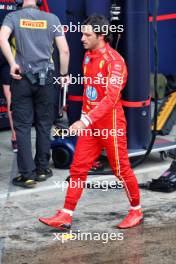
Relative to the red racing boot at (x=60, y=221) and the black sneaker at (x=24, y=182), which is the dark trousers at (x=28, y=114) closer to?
the black sneaker at (x=24, y=182)

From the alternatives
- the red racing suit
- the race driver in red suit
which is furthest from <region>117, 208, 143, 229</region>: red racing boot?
the red racing suit

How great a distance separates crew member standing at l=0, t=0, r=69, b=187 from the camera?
6273 mm

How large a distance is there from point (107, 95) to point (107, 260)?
1231 millimetres

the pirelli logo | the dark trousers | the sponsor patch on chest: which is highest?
the pirelli logo

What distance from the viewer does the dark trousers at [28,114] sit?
637 centimetres

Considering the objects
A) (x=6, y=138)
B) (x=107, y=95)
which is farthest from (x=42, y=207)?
(x=6, y=138)

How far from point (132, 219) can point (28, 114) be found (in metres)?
1.61

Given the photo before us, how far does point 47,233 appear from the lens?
17.2ft

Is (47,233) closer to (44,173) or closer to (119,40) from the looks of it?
(44,173)

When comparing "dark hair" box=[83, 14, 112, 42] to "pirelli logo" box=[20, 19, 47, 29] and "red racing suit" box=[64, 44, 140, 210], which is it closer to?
"red racing suit" box=[64, 44, 140, 210]

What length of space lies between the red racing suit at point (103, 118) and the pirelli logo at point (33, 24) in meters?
1.23

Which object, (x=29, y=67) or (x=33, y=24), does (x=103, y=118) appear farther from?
(x=33, y=24)

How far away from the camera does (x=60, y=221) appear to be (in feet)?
17.5

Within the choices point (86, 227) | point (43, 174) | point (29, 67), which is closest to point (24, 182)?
point (43, 174)
